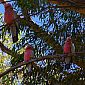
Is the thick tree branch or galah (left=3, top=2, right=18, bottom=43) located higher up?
galah (left=3, top=2, right=18, bottom=43)

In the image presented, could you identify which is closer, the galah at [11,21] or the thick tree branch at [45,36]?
the galah at [11,21]

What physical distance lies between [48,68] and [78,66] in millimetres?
389

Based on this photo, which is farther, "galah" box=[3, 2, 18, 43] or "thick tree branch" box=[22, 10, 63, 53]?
"thick tree branch" box=[22, 10, 63, 53]

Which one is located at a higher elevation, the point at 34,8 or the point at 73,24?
the point at 34,8

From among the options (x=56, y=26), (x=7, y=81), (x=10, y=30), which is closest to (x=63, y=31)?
(x=56, y=26)

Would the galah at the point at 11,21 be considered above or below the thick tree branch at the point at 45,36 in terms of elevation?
above

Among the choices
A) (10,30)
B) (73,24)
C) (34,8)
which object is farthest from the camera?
(73,24)

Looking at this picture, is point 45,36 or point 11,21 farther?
point 45,36

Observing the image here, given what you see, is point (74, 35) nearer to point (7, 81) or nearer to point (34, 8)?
point (34, 8)

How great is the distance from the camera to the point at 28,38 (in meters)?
4.16

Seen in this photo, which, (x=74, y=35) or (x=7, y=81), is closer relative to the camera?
(x=74, y=35)

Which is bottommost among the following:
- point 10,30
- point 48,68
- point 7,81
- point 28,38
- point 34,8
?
point 7,81

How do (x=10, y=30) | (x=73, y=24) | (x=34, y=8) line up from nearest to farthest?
(x=10, y=30)
(x=34, y=8)
(x=73, y=24)

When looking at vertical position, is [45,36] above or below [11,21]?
below
